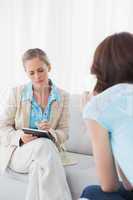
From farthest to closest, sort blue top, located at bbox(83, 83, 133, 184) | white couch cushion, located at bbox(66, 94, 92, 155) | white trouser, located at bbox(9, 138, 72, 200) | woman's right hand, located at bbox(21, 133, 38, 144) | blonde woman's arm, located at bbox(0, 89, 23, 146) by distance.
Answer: white couch cushion, located at bbox(66, 94, 92, 155) → blonde woman's arm, located at bbox(0, 89, 23, 146) → woman's right hand, located at bbox(21, 133, 38, 144) → white trouser, located at bbox(9, 138, 72, 200) → blue top, located at bbox(83, 83, 133, 184)

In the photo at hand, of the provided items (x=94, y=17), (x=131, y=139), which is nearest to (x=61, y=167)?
(x=131, y=139)

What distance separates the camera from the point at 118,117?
3.82ft

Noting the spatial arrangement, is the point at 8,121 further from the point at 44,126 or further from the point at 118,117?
the point at 118,117

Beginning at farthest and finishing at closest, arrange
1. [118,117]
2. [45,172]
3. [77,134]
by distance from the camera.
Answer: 1. [77,134]
2. [45,172]
3. [118,117]

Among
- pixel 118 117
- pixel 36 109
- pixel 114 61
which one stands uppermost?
pixel 114 61

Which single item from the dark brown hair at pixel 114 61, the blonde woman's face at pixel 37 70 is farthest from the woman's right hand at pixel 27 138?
the dark brown hair at pixel 114 61

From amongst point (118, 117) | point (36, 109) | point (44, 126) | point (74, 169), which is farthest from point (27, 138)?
point (118, 117)

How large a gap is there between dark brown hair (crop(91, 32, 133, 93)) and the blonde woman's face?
3.54 feet

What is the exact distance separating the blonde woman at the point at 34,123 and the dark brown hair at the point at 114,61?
91 cm

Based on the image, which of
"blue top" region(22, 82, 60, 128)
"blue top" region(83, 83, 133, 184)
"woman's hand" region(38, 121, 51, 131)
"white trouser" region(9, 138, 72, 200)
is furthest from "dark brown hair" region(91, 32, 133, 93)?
"blue top" region(22, 82, 60, 128)

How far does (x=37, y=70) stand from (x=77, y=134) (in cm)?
53

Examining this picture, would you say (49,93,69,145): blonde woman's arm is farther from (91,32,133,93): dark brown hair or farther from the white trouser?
(91,32,133,93): dark brown hair

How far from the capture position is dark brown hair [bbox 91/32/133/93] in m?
1.20

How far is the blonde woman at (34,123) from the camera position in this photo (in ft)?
6.74
